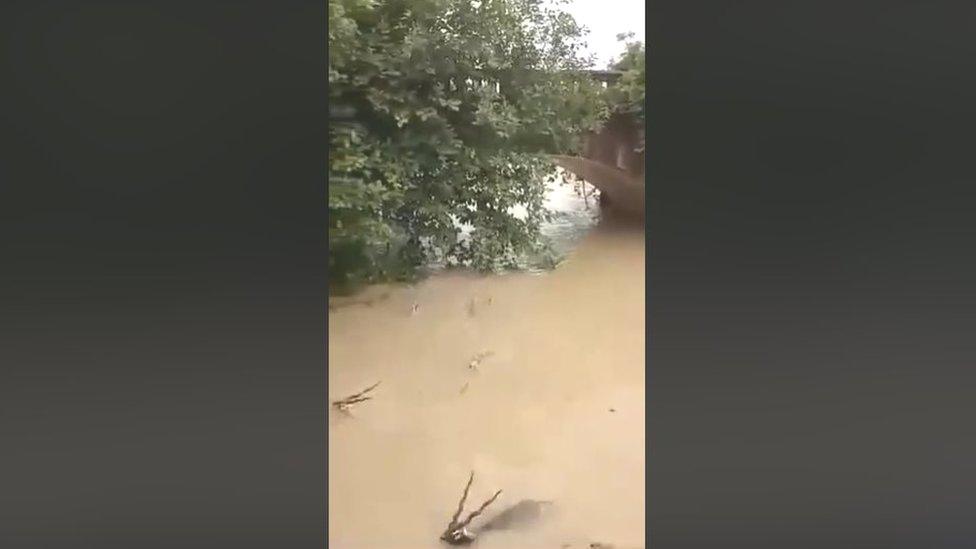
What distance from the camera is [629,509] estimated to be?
3105 millimetres

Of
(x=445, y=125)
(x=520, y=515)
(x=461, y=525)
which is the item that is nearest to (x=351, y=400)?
(x=461, y=525)

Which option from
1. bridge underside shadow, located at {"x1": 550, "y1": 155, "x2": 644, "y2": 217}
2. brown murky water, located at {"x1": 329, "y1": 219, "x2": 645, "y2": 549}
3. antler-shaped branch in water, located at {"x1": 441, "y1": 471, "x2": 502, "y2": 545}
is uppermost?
bridge underside shadow, located at {"x1": 550, "y1": 155, "x2": 644, "y2": 217}

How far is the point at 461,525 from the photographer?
3.09 metres

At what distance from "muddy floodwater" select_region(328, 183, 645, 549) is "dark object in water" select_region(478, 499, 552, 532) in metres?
0.02

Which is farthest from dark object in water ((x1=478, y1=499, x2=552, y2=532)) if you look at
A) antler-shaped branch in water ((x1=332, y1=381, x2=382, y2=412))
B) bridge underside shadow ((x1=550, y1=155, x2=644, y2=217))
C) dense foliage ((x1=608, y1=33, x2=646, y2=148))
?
dense foliage ((x1=608, y1=33, x2=646, y2=148))

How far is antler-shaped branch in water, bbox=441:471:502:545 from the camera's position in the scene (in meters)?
3.09

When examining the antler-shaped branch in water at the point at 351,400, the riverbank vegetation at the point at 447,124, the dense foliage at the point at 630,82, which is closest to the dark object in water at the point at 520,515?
the antler-shaped branch in water at the point at 351,400
